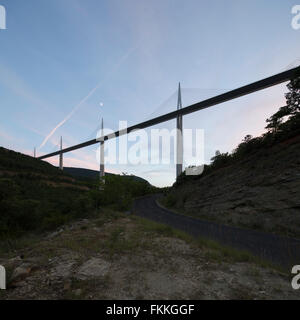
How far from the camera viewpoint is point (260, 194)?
1364 centimetres

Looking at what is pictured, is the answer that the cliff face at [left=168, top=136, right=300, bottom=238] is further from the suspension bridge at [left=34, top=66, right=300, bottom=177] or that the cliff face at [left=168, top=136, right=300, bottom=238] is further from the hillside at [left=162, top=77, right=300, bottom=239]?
the suspension bridge at [left=34, top=66, right=300, bottom=177]

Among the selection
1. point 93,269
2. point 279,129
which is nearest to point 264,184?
point 279,129

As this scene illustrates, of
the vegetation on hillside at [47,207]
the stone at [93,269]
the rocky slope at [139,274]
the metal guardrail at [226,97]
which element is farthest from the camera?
the metal guardrail at [226,97]

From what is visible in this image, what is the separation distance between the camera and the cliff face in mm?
11312

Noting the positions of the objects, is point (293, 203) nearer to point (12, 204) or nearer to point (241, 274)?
point (241, 274)

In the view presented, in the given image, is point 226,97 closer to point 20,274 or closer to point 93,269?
point 93,269

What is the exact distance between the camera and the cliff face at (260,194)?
11.3 m

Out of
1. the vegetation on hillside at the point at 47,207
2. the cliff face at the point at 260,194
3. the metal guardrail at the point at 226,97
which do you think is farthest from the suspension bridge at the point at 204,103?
the vegetation on hillside at the point at 47,207

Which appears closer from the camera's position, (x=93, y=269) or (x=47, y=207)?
(x=93, y=269)

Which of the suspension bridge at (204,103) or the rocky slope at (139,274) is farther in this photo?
the suspension bridge at (204,103)

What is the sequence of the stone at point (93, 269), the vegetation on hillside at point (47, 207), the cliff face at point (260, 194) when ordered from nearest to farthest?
the stone at point (93, 269) < the cliff face at point (260, 194) < the vegetation on hillside at point (47, 207)

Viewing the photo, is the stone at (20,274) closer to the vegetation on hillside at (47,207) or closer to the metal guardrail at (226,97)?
the vegetation on hillside at (47,207)
